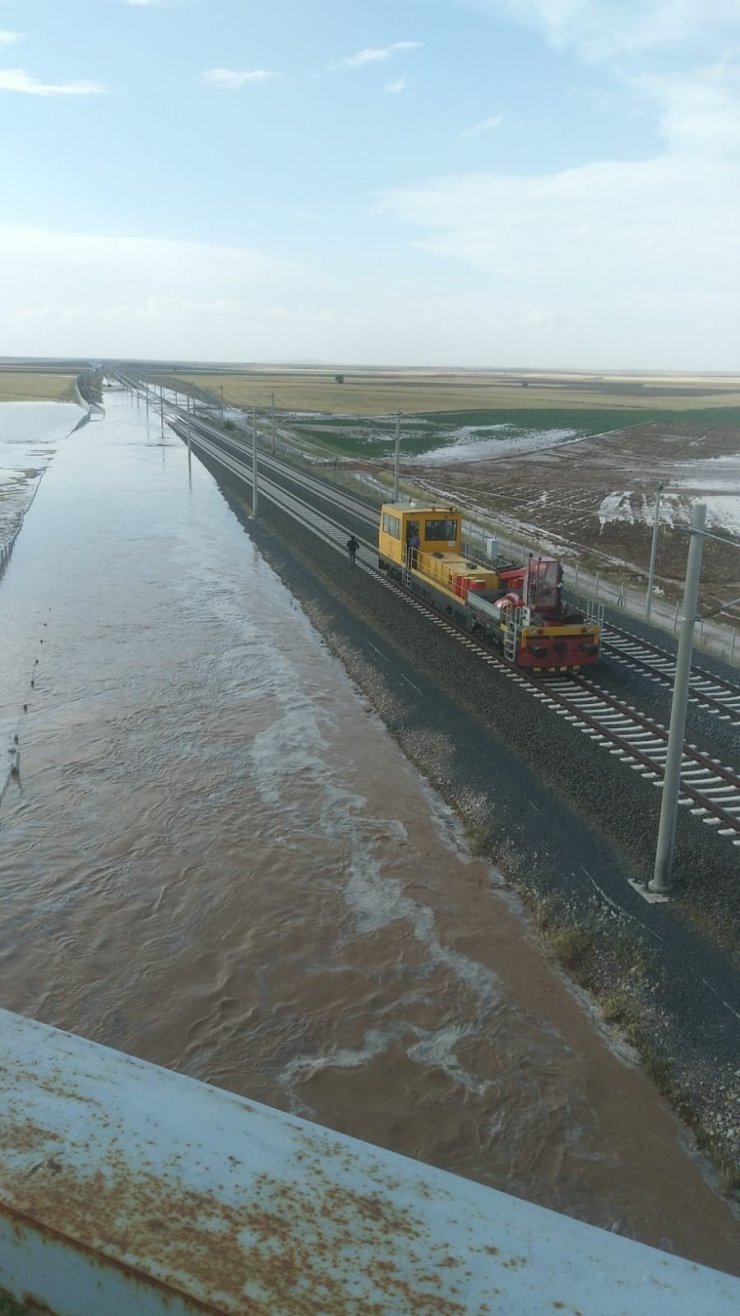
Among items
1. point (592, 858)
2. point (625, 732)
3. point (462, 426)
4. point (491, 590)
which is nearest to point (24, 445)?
point (462, 426)

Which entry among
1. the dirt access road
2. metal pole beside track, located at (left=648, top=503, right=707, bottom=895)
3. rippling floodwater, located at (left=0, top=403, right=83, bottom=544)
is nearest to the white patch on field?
the dirt access road

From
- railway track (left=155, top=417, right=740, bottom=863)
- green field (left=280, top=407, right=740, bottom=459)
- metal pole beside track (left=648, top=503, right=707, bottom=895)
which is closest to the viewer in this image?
metal pole beside track (left=648, top=503, right=707, bottom=895)

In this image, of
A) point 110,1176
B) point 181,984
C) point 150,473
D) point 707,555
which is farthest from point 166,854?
point 150,473

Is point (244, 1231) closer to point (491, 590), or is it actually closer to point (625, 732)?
point (625, 732)

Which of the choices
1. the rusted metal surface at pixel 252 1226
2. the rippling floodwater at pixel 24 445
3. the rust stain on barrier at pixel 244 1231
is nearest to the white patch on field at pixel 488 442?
the rippling floodwater at pixel 24 445

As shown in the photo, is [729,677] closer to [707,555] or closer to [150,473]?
[707,555]

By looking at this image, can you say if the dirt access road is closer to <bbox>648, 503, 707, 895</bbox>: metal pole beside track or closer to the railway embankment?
the railway embankment

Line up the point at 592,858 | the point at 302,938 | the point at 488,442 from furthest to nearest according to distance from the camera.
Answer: the point at 488,442
the point at 592,858
the point at 302,938
